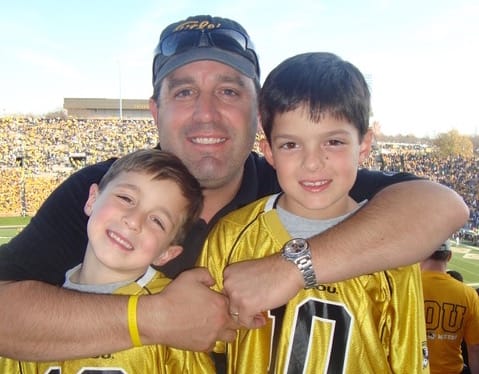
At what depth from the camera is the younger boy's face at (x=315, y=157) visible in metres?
1.90

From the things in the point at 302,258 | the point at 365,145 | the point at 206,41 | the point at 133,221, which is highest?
the point at 206,41

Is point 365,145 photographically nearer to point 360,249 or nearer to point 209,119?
point 360,249

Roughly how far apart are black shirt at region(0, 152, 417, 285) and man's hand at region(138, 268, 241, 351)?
549mm

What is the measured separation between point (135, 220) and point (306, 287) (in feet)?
2.42

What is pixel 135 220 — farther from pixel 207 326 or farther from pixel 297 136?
pixel 297 136

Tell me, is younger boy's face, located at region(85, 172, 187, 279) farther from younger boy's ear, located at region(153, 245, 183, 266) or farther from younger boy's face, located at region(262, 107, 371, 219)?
younger boy's face, located at region(262, 107, 371, 219)

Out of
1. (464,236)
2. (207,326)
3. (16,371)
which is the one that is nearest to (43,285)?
(16,371)

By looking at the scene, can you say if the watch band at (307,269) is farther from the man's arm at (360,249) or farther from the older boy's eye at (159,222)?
the older boy's eye at (159,222)

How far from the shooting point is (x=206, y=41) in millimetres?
2590

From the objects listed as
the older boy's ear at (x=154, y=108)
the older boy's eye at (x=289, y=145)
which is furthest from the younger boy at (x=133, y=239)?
the older boy's ear at (x=154, y=108)

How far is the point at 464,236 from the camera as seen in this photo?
24094mm

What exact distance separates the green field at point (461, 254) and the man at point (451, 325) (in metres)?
12.0

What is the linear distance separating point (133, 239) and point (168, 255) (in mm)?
256

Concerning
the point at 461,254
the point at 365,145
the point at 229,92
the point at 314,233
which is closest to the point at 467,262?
the point at 461,254
